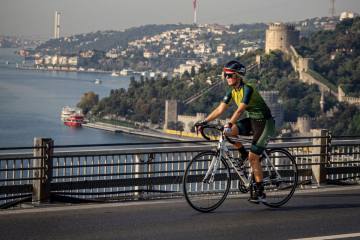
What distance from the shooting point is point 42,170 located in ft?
27.3

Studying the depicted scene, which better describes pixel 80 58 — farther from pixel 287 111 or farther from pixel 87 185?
pixel 87 185

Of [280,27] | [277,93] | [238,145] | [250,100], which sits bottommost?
[238,145]

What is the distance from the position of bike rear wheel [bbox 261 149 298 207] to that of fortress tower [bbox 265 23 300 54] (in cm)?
14581

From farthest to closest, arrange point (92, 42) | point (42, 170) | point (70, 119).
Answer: point (92, 42), point (70, 119), point (42, 170)

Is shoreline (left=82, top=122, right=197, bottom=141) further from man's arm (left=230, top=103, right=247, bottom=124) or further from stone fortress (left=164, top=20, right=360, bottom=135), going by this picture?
man's arm (left=230, top=103, right=247, bottom=124)

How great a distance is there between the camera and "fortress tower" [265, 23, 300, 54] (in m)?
155

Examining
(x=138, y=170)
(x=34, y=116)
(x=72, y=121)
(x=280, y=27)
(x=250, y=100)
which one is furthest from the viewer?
(x=280, y=27)

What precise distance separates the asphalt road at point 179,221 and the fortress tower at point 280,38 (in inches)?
5760

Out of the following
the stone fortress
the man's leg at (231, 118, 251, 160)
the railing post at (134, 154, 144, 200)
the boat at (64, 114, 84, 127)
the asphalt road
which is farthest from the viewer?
the stone fortress

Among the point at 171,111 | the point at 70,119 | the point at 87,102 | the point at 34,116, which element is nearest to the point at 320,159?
the point at 34,116

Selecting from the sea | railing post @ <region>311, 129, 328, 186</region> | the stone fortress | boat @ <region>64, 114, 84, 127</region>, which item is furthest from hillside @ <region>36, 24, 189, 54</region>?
railing post @ <region>311, 129, 328, 186</region>

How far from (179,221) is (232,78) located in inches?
54.5

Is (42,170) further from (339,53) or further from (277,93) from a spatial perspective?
(339,53)

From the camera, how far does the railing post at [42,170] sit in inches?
326
